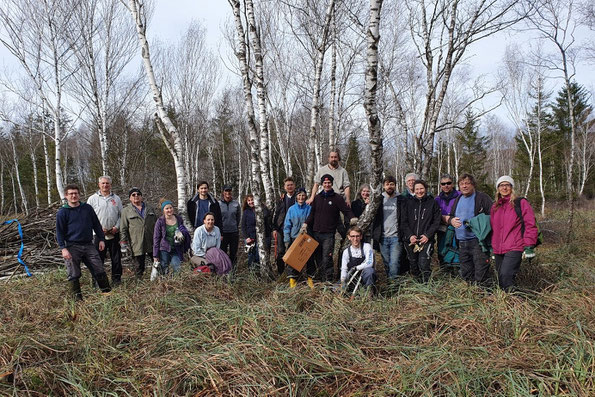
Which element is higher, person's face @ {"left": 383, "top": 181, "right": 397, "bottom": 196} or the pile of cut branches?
person's face @ {"left": 383, "top": 181, "right": 397, "bottom": 196}

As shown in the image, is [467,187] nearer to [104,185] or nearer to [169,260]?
[169,260]

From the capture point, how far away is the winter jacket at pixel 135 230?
5.33 metres

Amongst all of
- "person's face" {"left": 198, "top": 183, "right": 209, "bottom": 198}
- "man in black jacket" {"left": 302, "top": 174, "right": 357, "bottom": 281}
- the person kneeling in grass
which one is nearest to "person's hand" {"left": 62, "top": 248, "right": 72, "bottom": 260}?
"person's face" {"left": 198, "top": 183, "right": 209, "bottom": 198}

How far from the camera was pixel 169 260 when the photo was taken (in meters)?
5.43

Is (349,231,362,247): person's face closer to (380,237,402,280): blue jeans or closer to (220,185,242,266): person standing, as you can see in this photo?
(380,237,402,280): blue jeans

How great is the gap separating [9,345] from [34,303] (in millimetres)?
1599

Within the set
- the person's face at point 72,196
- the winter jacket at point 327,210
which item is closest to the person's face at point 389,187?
the winter jacket at point 327,210

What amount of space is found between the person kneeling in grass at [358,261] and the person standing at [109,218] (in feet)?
12.0

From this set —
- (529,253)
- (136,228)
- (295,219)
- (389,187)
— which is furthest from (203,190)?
(529,253)

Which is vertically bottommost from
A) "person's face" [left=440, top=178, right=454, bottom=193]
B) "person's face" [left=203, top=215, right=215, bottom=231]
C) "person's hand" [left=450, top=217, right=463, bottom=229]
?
"person's hand" [left=450, top=217, right=463, bottom=229]

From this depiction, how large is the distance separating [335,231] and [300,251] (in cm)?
73

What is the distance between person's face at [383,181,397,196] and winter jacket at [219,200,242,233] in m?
2.95

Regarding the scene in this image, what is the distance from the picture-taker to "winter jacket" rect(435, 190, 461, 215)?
16.6 ft

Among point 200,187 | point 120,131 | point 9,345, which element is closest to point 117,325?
point 9,345
